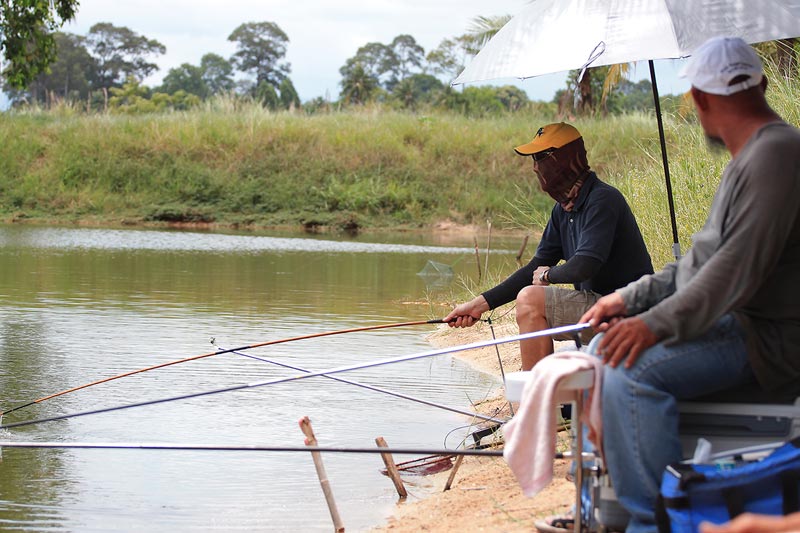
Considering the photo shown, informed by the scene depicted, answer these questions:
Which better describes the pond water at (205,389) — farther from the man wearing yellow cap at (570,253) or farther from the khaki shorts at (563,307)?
the khaki shorts at (563,307)

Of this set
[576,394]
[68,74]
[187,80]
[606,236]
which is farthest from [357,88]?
[576,394]

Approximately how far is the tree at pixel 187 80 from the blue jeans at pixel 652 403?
79.5m

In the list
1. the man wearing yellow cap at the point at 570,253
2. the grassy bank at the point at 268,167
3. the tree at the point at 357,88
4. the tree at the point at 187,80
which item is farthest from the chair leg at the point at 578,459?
the tree at the point at 187,80

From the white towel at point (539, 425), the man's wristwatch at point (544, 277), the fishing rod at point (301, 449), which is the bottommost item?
the fishing rod at point (301, 449)

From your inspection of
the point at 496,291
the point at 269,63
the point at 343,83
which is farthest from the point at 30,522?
the point at 269,63

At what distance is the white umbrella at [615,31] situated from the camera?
4344mm

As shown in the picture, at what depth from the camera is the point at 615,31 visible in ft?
15.4

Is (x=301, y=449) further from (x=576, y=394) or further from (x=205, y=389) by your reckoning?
(x=205, y=389)

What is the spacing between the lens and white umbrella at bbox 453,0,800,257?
4344 millimetres

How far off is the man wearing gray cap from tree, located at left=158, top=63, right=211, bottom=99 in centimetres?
7950

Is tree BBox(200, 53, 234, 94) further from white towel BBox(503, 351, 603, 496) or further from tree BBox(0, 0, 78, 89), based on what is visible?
white towel BBox(503, 351, 603, 496)

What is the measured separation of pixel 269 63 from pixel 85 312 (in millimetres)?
77422

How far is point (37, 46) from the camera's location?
47.0ft

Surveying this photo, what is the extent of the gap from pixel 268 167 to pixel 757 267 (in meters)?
24.4
